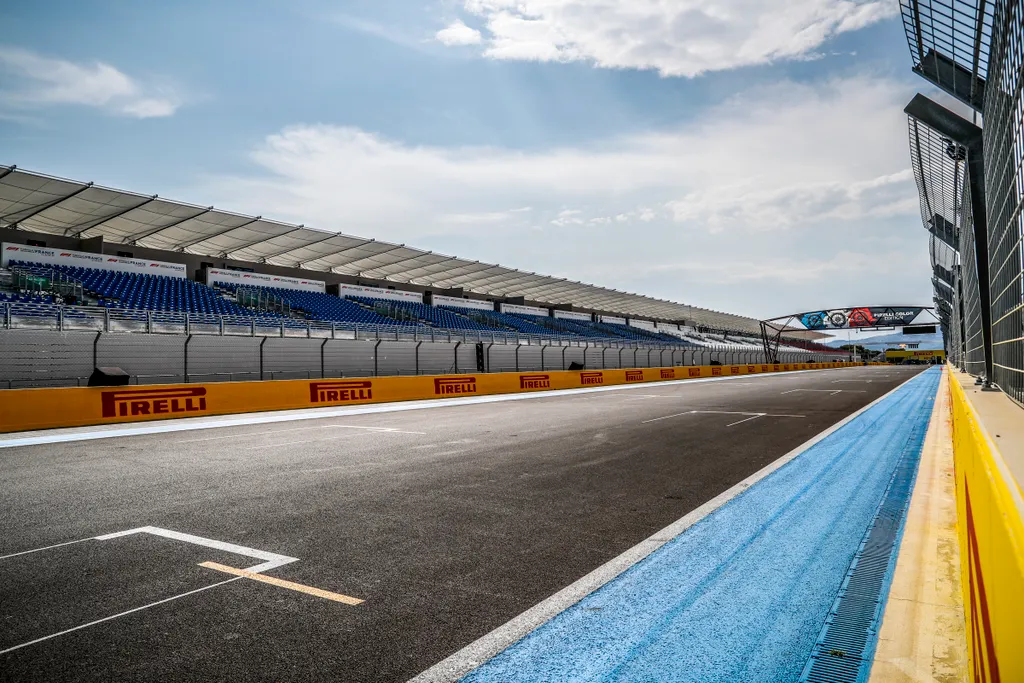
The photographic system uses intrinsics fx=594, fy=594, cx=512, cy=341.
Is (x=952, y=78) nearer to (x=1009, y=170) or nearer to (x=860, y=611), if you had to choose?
(x=1009, y=170)

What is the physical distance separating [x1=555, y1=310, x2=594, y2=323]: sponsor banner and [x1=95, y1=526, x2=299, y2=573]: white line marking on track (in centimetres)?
5865

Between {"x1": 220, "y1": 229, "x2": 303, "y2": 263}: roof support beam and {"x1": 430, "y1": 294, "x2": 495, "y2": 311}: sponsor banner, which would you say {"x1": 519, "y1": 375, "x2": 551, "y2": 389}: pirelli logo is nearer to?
{"x1": 220, "y1": 229, "x2": 303, "y2": 263}: roof support beam

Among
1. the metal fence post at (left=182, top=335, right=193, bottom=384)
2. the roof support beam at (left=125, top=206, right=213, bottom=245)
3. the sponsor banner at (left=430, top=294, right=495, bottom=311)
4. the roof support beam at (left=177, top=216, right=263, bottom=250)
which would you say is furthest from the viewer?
the sponsor banner at (left=430, top=294, right=495, bottom=311)

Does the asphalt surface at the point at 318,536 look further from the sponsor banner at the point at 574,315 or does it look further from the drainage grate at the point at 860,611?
the sponsor banner at the point at 574,315

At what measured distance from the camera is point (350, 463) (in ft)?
28.3

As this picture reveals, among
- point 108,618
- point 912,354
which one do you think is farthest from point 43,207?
point 912,354

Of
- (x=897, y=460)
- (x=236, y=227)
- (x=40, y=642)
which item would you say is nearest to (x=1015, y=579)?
(x=40, y=642)

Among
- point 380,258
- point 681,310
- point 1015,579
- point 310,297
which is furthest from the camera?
point 681,310

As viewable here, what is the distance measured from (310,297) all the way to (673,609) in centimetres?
3873

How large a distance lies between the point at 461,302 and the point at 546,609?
49.4 meters

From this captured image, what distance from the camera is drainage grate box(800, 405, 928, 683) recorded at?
113 inches

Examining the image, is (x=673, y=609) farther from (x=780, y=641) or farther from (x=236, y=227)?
(x=236, y=227)

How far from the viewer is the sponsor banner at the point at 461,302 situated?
50000 millimetres

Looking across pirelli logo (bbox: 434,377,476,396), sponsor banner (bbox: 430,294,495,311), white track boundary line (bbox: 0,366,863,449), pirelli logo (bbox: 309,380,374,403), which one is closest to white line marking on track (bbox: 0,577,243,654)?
white track boundary line (bbox: 0,366,863,449)
